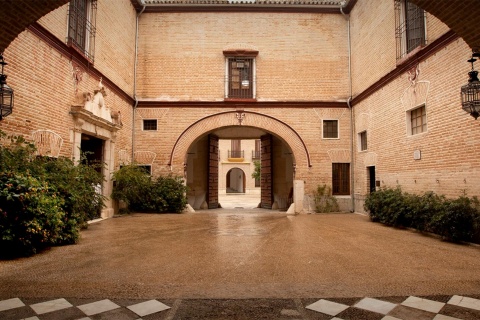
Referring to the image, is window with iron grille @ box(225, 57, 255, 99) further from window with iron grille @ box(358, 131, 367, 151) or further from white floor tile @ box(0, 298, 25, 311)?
white floor tile @ box(0, 298, 25, 311)

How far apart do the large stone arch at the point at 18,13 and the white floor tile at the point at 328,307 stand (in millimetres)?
4297

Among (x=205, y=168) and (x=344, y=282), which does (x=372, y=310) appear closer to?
(x=344, y=282)

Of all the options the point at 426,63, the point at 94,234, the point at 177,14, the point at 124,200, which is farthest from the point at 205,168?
the point at 426,63

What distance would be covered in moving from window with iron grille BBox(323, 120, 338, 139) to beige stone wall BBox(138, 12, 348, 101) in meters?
1.00

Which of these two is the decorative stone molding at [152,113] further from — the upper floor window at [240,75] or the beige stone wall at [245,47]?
the upper floor window at [240,75]

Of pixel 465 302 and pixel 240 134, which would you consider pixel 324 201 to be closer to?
pixel 240 134

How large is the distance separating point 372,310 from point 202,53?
11739 millimetres

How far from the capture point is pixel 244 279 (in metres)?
3.79

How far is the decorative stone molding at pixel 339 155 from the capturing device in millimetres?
12500

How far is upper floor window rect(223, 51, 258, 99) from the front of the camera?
502 inches

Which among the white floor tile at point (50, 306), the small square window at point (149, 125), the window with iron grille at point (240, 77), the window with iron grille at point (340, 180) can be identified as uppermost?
the window with iron grille at point (240, 77)

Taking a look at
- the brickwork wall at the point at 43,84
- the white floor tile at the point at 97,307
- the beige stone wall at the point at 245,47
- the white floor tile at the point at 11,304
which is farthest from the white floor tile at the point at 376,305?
the beige stone wall at the point at 245,47

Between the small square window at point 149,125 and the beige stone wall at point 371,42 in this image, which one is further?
the small square window at point 149,125

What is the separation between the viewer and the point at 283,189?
15227 millimetres
